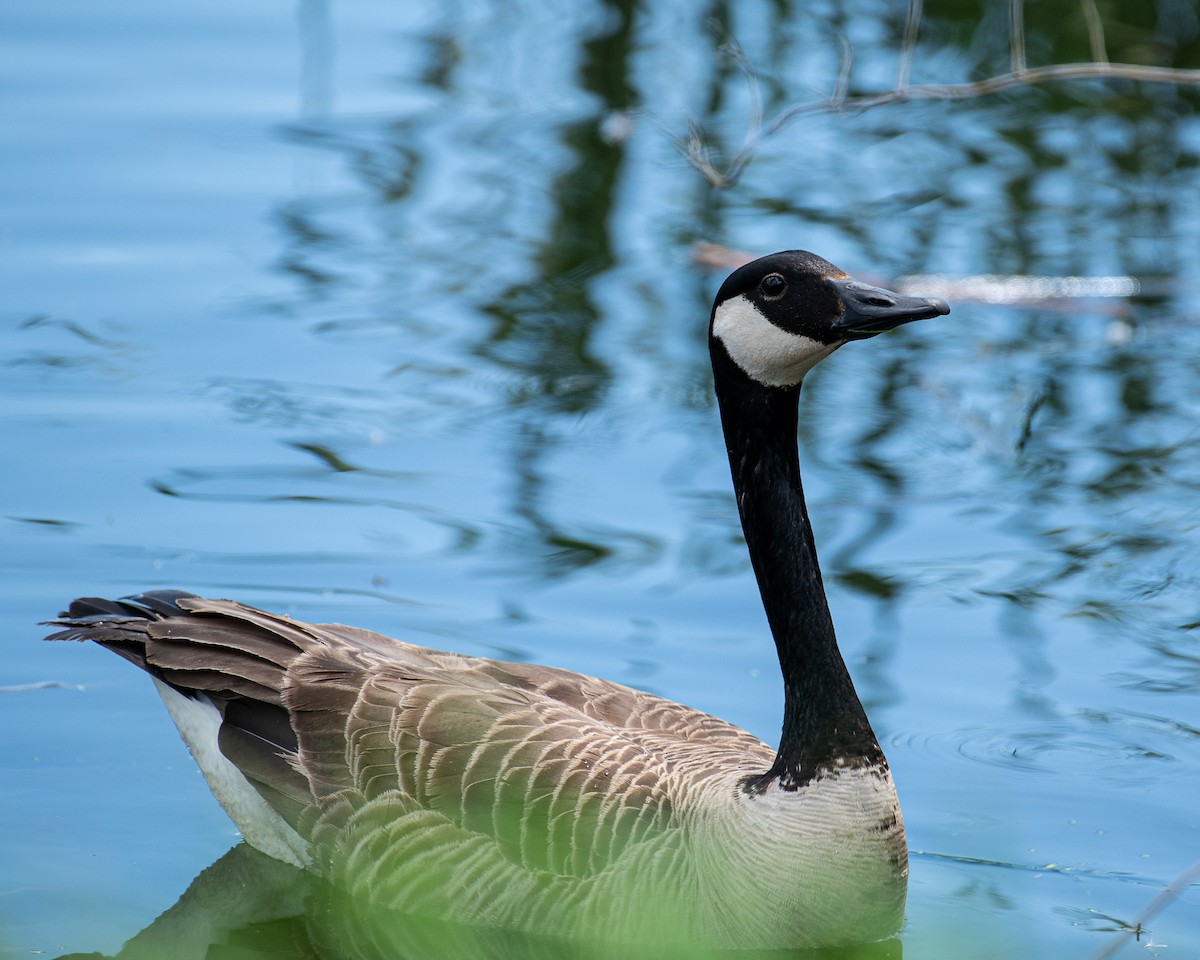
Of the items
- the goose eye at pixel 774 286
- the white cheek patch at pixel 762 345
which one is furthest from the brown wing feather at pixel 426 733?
the goose eye at pixel 774 286

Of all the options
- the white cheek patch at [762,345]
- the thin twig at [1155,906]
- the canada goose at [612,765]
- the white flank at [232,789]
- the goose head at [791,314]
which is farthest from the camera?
the white flank at [232,789]

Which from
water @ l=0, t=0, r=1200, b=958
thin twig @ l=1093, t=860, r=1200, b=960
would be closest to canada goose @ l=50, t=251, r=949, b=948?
water @ l=0, t=0, r=1200, b=958

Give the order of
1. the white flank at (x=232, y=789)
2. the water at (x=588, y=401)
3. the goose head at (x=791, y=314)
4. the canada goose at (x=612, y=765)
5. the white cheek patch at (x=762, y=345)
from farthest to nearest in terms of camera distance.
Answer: the water at (x=588, y=401), the white flank at (x=232, y=789), the canada goose at (x=612, y=765), the white cheek patch at (x=762, y=345), the goose head at (x=791, y=314)

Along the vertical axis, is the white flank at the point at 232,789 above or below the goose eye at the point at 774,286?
below

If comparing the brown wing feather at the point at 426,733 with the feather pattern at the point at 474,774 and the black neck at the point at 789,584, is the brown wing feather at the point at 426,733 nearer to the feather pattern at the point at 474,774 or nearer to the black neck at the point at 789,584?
the feather pattern at the point at 474,774

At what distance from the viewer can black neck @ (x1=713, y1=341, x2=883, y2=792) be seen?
5766mm

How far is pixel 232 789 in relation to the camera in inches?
253

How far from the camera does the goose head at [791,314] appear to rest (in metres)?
5.47

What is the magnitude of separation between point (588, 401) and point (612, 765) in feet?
13.6

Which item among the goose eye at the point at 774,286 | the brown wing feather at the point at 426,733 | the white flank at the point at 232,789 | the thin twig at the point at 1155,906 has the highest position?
the goose eye at the point at 774,286

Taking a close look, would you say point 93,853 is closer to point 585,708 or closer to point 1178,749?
point 585,708

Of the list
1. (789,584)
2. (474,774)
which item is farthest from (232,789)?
(789,584)

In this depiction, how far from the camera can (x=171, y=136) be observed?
12.8 m

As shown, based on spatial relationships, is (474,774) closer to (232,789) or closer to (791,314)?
(232,789)
